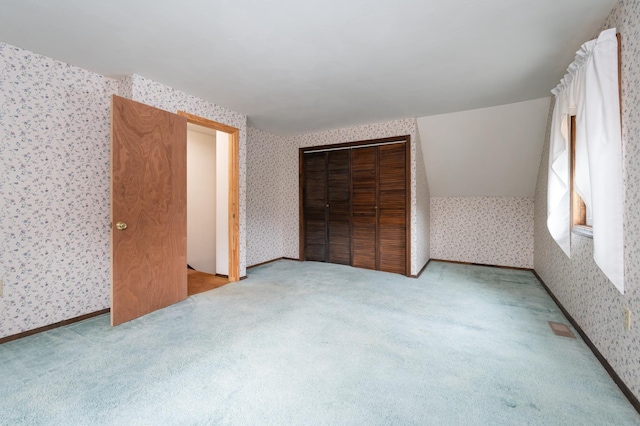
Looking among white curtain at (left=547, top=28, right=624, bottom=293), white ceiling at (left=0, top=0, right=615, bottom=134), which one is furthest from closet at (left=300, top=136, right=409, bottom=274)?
white curtain at (left=547, top=28, right=624, bottom=293)

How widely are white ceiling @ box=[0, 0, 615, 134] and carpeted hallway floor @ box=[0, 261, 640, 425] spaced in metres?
2.31

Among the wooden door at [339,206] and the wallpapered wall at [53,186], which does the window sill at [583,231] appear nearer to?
the wooden door at [339,206]

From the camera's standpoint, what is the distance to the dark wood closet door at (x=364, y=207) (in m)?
4.42

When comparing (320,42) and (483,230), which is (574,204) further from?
(320,42)

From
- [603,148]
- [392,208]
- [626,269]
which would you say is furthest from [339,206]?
[626,269]

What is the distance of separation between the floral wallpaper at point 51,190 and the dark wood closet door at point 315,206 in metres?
2.99

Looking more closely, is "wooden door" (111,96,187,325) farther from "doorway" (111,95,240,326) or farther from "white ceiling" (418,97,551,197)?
"white ceiling" (418,97,551,197)

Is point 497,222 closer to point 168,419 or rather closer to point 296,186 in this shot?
point 296,186

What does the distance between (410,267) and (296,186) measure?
2471 mm

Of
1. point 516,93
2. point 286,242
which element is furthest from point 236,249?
point 516,93

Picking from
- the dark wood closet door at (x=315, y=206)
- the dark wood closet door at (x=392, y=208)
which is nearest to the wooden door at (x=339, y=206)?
the dark wood closet door at (x=315, y=206)

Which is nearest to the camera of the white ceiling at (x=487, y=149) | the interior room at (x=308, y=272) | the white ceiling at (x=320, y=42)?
the interior room at (x=308, y=272)

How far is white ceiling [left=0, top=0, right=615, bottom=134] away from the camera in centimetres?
175

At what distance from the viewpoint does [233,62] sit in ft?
7.94
